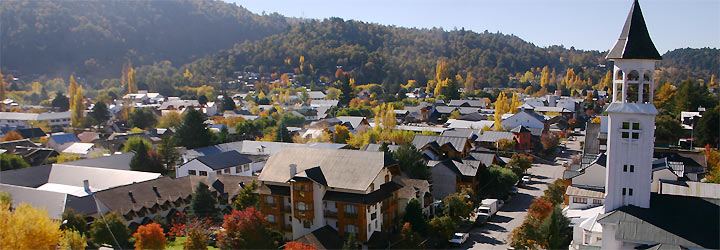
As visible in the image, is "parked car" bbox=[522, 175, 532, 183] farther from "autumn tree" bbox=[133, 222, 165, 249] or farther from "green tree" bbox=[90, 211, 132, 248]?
"green tree" bbox=[90, 211, 132, 248]

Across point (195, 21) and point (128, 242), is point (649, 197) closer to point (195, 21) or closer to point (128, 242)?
point (128, 242)

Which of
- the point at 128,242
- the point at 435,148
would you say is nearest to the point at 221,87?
the point at 435,148

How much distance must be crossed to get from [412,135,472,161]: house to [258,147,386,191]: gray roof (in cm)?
→ 874

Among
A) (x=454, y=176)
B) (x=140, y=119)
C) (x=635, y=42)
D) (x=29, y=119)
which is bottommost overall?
(x=454, y=176)

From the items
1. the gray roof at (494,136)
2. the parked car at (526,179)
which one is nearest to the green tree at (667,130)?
the gray roof at (494,136)

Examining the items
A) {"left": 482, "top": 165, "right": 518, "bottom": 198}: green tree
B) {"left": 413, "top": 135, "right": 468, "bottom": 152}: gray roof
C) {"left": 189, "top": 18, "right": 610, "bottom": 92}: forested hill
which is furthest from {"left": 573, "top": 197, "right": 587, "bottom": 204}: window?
{"left": 189, "top": 18, "right": 610, "bottom": 92}: forested hill

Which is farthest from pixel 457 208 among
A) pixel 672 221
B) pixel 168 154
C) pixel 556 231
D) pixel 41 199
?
pixel 168 154

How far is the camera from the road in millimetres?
16375

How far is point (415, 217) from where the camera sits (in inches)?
635

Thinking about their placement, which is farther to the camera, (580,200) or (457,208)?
(457,208)

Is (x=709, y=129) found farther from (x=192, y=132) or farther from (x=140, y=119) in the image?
(x=140, y=119)

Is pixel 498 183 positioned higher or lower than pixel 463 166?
lower

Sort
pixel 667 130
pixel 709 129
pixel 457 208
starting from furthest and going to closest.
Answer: pixel 709 129 → pixel 667 130 → pixel 457 208

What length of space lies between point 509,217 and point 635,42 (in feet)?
30.4
